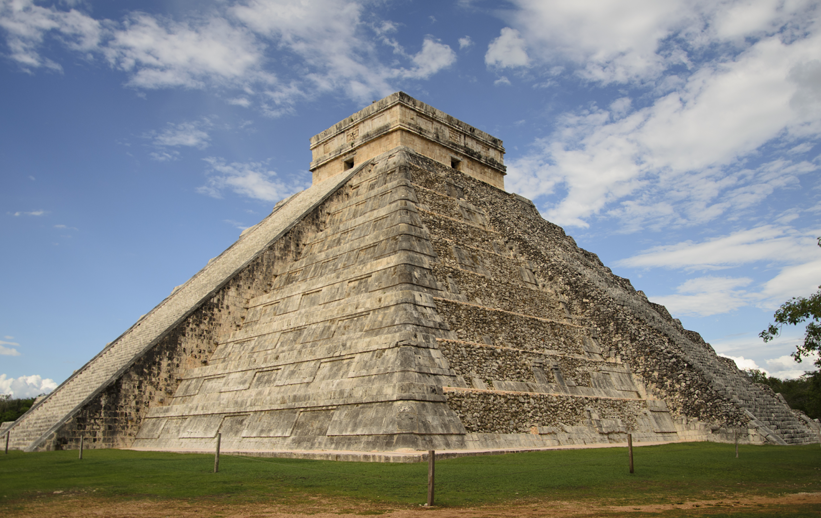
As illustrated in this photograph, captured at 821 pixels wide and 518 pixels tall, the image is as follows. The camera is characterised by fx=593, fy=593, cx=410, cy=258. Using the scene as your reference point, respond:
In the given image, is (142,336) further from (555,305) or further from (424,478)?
(555,305)

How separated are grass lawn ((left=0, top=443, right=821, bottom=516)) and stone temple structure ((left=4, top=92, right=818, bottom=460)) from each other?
1.04 metres

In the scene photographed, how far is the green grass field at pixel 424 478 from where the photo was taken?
6.52 meters

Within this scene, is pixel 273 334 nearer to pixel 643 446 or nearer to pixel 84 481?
pixel 84 481

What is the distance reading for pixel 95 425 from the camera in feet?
38.5

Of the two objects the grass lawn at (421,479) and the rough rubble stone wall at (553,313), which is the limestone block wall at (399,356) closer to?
the rough rubble stone wall at (553,313)

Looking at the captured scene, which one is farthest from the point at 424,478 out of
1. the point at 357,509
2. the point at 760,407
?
the point at 760,407

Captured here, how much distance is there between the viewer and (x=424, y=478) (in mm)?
7293

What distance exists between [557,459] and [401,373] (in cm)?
278

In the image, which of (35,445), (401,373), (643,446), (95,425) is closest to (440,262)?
(401,373)

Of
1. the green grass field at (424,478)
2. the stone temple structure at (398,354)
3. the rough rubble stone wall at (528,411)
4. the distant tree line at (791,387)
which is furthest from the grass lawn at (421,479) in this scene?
the distant tree line at (791,387)

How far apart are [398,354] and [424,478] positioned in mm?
2942

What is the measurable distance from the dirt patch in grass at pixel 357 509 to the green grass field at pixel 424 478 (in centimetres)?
25

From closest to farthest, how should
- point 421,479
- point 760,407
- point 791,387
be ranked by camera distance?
1. point 421,479
2. point 760,407
3. point 791,387

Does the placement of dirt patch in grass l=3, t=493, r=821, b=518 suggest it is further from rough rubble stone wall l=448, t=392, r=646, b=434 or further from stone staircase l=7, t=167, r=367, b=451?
stone staircase l=7, t=167, r=367, b=451
